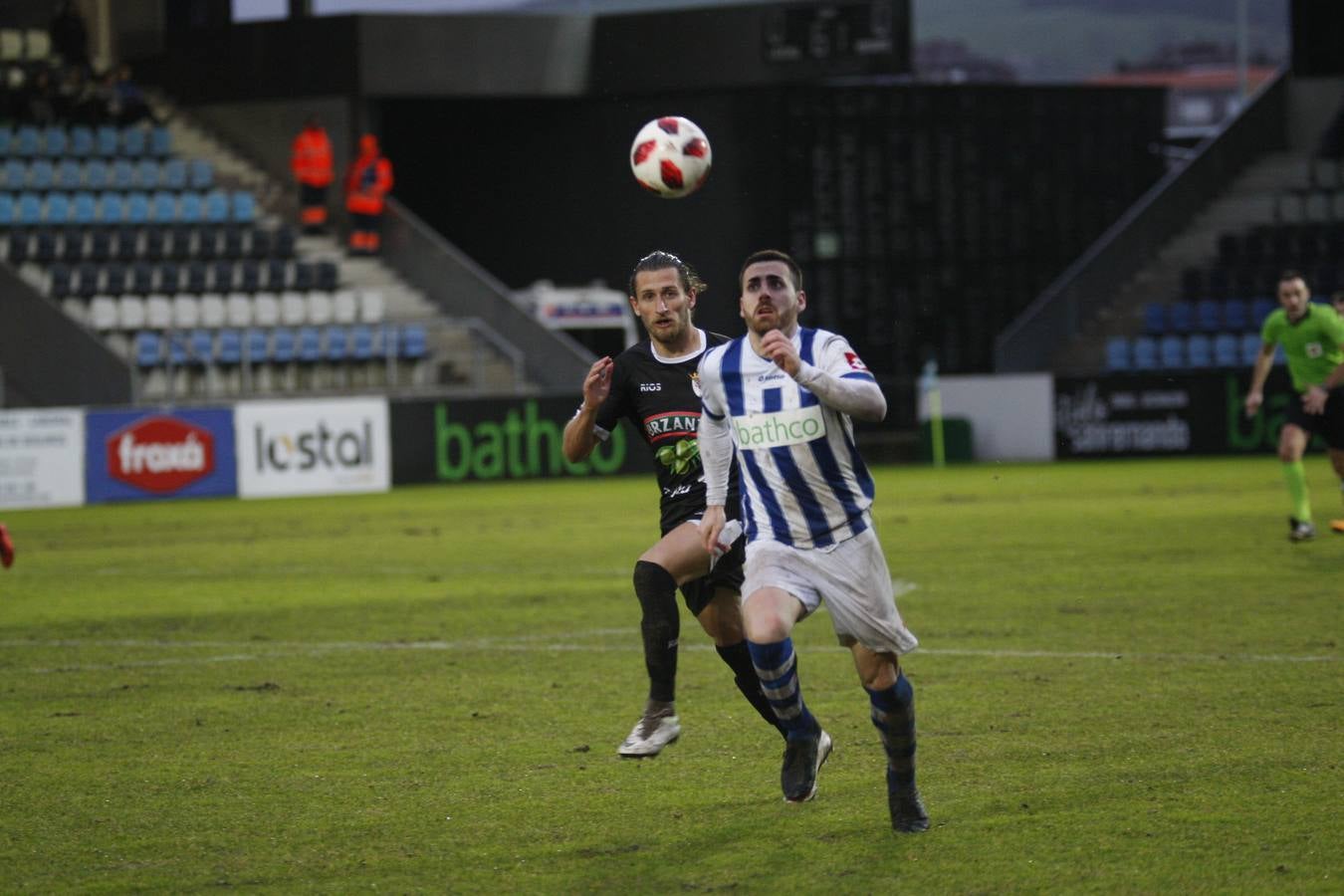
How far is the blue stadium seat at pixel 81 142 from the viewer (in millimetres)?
33250

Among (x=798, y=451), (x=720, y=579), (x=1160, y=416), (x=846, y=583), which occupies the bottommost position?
(x=1160, y=416)

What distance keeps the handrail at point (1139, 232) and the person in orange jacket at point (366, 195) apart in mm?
11300

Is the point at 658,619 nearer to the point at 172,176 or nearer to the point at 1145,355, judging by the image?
the point at 1145,355

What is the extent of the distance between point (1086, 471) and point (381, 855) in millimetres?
22583

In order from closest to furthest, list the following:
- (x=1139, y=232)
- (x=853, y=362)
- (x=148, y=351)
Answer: (x=853, y=362) < (x=148, y=351) < (x=1139, y=232)

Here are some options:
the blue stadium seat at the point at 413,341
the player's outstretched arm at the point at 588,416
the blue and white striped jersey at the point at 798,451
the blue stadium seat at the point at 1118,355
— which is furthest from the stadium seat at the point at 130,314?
the blue and white striped jersey at the point at 798,451

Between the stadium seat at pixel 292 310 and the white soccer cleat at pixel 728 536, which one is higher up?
the stadium seat at pixel 292 310

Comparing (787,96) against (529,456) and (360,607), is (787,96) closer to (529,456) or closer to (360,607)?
(529,456)

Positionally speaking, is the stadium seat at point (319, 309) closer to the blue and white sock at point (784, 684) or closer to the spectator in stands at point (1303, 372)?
the spectator in stands at point (1303, 372)

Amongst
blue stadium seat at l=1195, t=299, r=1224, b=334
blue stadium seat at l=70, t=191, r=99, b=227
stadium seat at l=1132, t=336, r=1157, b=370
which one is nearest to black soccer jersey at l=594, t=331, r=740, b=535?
blue stadium seat at l=70, t=191, r=99, b=227

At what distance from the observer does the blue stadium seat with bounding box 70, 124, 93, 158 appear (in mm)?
33250

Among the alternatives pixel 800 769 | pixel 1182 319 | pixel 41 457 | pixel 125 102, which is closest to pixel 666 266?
pixel 800 769

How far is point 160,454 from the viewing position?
25672 mm

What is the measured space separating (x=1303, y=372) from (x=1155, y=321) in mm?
19015
